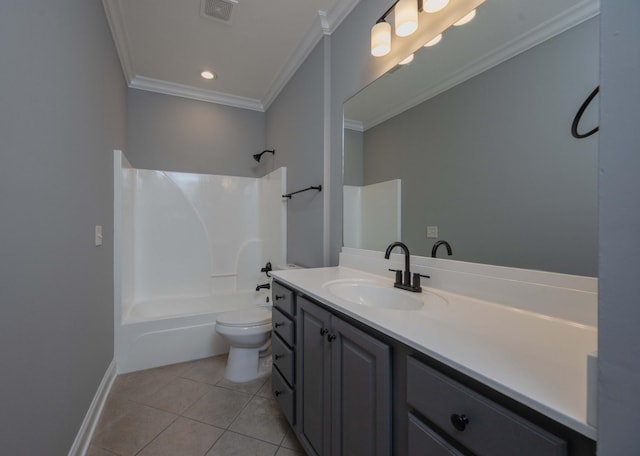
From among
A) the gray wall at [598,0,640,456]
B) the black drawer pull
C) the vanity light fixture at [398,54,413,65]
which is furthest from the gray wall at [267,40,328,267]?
the gray wall at [598,0,640,456]

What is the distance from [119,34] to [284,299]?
7.73 ft

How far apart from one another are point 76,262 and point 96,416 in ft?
3.24

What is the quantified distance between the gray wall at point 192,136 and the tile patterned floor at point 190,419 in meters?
2.10

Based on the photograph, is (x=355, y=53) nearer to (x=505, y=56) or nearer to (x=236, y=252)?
(x=505, y=56)

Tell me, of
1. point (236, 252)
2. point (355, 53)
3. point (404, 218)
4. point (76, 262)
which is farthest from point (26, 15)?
point (236, 252)

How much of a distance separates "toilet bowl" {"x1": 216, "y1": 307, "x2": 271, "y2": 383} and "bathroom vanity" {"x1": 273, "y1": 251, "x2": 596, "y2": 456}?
706 mm

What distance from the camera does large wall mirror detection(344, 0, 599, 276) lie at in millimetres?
810

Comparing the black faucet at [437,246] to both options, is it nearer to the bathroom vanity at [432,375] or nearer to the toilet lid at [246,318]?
the bathroom vanity at [432,375]

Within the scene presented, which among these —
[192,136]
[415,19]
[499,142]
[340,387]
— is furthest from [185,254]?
[499,142]

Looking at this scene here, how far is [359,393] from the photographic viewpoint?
88 centimetres

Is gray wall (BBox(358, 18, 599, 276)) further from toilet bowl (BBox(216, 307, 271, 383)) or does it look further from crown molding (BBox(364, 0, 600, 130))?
toilet bowl (BBox(216, 307, 271, 383))

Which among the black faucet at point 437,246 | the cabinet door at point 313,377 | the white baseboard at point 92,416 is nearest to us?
the cabinet door at point 313,377

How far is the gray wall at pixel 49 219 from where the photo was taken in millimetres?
796

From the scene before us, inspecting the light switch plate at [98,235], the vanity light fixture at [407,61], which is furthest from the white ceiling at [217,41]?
the light switch plate at [98,235]
